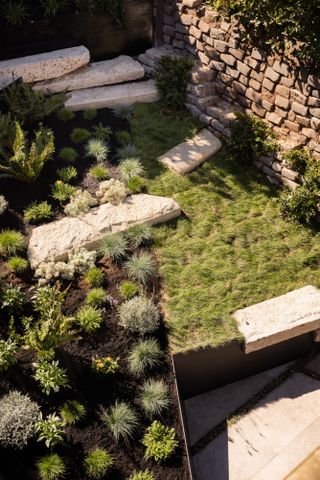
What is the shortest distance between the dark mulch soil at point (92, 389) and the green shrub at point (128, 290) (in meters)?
0.10

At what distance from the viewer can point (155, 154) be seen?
9.22 meters

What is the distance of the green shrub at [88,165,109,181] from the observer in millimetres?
8570

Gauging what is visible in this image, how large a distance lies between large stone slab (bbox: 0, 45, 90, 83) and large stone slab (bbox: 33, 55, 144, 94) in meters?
0.14

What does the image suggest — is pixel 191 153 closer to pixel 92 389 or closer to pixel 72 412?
pixel 92 389

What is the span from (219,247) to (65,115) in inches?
163

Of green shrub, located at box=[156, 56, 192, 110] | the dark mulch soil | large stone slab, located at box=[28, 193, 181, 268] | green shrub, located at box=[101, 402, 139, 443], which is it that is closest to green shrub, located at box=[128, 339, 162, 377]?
the dark mulch soil

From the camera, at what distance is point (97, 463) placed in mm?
5734

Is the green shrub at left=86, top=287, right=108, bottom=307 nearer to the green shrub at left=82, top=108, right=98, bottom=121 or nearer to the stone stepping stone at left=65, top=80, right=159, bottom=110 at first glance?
the green shrub at left=82, top=108, right=98, bottom=121

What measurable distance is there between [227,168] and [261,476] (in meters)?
5.20

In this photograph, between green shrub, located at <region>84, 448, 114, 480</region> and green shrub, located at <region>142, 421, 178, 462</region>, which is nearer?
green shrub, located at <region>84, 448, 114, 480</region>

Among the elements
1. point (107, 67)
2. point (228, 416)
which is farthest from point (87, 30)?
point (228, 416)

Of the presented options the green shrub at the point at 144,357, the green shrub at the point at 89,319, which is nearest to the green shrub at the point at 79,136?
the green shrub at the point at 89,319

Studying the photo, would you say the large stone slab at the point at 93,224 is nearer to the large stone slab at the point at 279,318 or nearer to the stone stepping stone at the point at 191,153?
the stone stepping stone at the point at 191,153

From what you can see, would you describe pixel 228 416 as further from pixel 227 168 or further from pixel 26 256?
pixel 227 168
